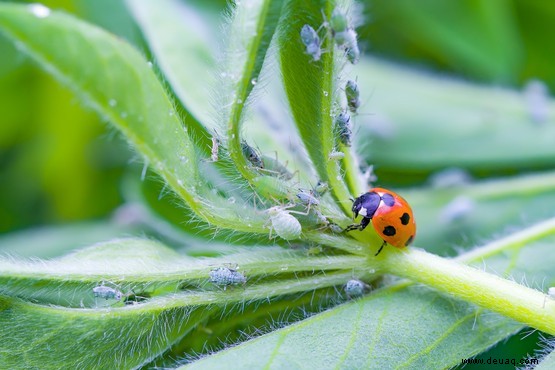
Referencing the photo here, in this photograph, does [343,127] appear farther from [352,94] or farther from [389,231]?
[389,231]

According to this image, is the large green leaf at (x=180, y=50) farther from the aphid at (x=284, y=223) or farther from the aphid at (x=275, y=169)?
the aphid at (x=284, y=223)

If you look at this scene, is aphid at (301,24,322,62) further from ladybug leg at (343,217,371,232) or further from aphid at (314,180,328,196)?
ladybug leg at (343,217,371,232)

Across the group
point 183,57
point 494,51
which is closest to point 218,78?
point 183,57

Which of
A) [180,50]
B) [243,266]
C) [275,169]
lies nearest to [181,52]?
[180,50]

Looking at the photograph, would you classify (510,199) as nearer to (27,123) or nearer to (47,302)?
(47,302)

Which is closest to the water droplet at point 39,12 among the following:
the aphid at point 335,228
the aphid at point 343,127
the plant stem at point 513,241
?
the aphid at point 343,127

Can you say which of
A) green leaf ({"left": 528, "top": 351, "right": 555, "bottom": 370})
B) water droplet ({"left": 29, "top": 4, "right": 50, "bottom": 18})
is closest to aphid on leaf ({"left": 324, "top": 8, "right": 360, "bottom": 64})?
water droplet ({"left": 29, "top": 4, "right": 50, "bottom": 18})
